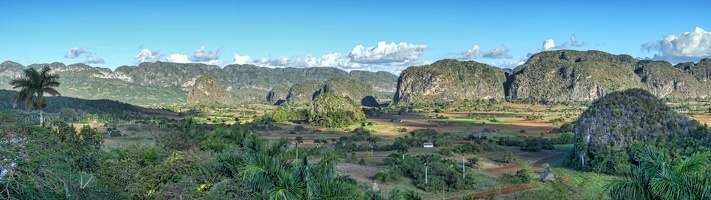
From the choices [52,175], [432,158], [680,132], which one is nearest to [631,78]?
[680,132]

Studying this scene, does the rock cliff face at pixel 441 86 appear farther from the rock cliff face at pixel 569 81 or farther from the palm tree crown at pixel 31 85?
the palm tree crown at pixel 31 85

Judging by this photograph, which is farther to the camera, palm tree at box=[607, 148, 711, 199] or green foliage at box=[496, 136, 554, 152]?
green foliage at box=[496, 136, 554, 152]

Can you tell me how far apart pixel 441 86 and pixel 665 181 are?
17426 centimetres

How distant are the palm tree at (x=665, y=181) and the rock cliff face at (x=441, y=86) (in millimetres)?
166479

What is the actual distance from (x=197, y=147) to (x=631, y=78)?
202088 millimetres

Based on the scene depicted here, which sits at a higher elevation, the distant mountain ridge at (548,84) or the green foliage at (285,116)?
the distant mountain ridge at (548,84)

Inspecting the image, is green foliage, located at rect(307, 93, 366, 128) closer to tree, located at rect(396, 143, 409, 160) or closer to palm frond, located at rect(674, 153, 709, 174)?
tree, located at rect(396, 143, 409, 160)

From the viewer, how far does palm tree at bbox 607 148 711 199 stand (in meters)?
8.80

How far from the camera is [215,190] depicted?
12.1 m

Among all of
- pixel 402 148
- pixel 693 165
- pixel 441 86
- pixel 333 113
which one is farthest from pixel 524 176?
pixel 441 86

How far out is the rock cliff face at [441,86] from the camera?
18075 centimetres

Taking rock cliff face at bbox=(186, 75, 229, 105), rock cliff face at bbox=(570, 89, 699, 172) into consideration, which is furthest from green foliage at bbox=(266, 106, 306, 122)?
rock cliff face at bbox=(186, 75, 229, 105)

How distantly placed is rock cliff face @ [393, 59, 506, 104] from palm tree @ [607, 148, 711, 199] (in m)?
166

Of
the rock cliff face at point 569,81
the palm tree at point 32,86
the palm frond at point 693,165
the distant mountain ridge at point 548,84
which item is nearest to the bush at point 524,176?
the palm frond at point 693,165
